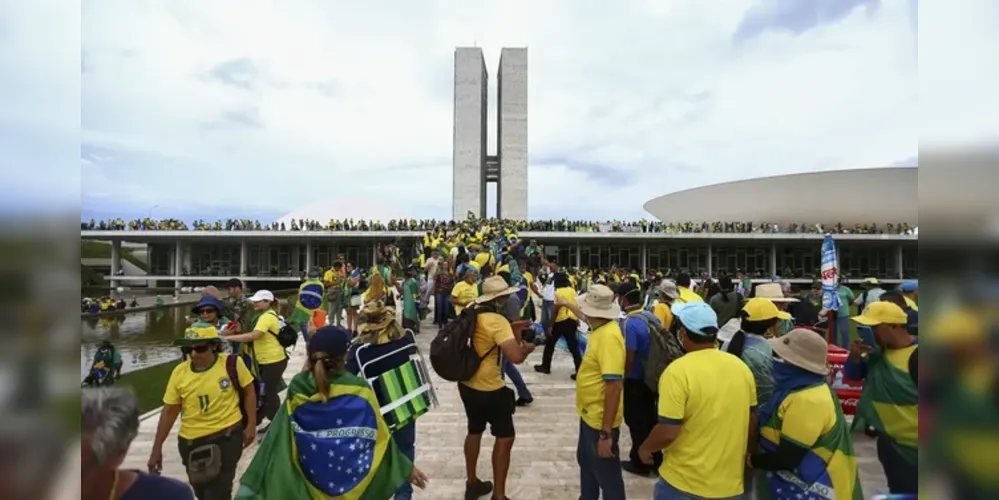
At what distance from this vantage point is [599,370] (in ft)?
9.54


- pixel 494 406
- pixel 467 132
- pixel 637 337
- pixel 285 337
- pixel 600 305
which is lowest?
pixel 494 406

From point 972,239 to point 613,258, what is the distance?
118 ft

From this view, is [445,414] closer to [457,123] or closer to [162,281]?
[162,281]

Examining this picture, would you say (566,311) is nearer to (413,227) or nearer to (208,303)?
(208,303)

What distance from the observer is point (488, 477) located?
3.86 meters

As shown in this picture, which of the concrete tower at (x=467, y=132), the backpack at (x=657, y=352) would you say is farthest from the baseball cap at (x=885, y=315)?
the concrete tower at (x=467, y=132)

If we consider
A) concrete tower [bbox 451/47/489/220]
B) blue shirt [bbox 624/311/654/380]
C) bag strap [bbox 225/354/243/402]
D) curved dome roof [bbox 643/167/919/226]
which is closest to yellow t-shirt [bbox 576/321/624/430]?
Answer: blue shirt [bbox 624/311/654/380]

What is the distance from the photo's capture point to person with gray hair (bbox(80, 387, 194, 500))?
2.99 ft

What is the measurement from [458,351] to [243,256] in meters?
34.0

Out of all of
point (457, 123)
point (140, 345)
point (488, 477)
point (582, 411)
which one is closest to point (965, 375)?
point (582, 411)

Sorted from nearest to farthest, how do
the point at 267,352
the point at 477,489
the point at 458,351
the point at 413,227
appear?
the point at 458,351, the point at 477,489, the point at 267,352, the point at 413,227

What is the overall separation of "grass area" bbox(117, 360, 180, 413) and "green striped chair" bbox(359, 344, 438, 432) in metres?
4.55

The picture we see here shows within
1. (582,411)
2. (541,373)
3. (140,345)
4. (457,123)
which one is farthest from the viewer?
(457,123)

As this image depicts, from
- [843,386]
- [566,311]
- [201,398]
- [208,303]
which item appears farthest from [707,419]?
[566,311]
